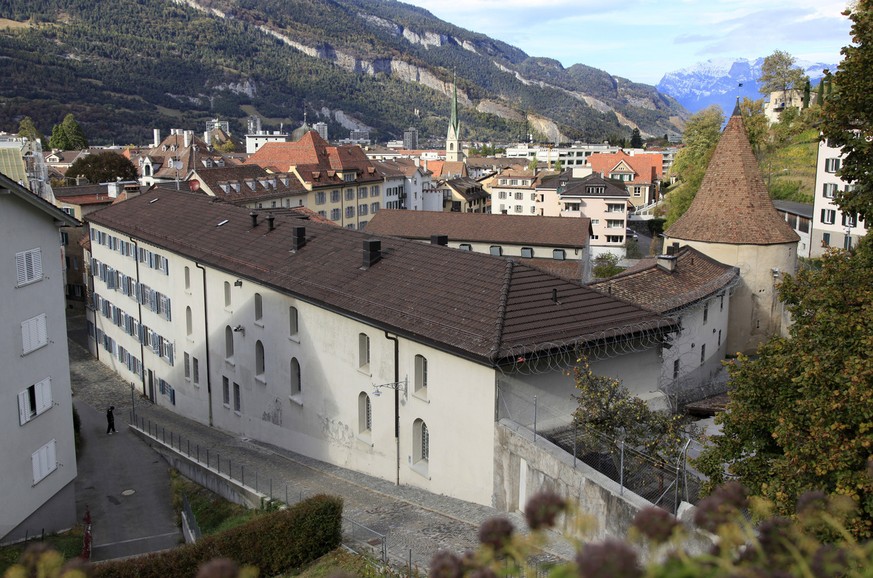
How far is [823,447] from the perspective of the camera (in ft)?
39.7

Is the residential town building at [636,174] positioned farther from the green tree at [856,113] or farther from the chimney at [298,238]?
the green tree at [856,113]

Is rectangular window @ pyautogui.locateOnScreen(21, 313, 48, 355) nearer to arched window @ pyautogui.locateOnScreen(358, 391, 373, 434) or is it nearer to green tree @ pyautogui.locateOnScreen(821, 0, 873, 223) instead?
arched window @ pyautogui.locateOnScreen(358, 391, 373, 434)

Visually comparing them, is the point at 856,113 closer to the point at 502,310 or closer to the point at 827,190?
the point at 502,310

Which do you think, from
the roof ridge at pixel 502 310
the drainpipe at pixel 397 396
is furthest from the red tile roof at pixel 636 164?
the drainpipe at pixel 397 396

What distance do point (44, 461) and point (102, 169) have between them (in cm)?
6736

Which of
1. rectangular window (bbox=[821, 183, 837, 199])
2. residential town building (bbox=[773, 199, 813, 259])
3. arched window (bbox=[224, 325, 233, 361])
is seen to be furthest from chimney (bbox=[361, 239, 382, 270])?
residential town building (bbox=[773, 199, 813, 259])

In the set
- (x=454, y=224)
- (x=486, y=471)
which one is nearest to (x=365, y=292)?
(x=486, y=471)

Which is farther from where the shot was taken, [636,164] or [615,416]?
[636,164]

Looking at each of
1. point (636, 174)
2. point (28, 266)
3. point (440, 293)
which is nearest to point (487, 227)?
point (440, 293)

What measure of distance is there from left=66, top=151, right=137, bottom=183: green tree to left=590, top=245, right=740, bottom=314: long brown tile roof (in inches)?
2595

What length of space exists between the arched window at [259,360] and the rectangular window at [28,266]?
28.6 ft

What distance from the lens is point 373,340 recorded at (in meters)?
23.4

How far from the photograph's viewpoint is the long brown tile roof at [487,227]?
202 feet

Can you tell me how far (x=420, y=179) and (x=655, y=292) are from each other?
77755 millimetres
